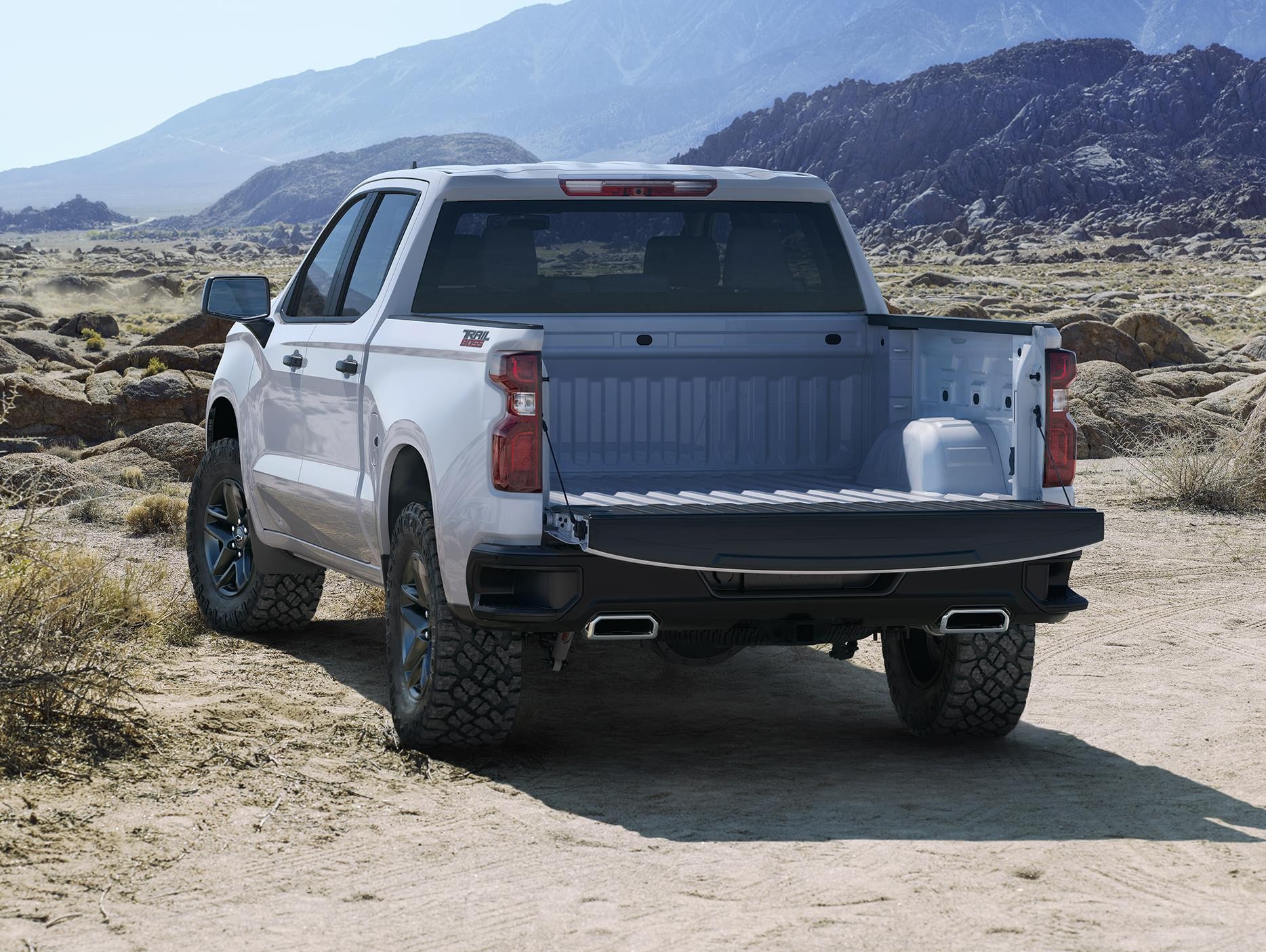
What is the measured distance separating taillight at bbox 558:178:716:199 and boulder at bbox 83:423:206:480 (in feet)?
34.8

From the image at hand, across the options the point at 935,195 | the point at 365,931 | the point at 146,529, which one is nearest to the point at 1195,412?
the point at 146,529

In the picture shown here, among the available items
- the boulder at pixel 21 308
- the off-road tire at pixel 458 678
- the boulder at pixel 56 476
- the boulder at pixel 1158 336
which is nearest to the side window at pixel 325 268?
the off-road tire at pixel 458 678

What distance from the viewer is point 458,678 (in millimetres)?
6078

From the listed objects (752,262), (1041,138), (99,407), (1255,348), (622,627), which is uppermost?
(1041,138)

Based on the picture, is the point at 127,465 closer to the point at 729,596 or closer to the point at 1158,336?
the point at 729,596

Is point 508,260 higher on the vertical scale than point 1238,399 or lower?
higher

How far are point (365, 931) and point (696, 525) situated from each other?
5.71 ft

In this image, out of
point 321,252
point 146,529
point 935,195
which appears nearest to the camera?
point 321,252

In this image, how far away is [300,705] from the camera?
727cm

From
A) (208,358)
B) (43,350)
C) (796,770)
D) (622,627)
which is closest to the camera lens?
(622,627)

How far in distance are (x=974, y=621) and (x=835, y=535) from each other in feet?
2.41

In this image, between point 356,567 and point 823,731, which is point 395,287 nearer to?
point 356,567

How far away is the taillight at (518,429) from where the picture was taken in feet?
18.4

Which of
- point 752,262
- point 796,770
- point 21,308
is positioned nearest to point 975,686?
point 796,770
